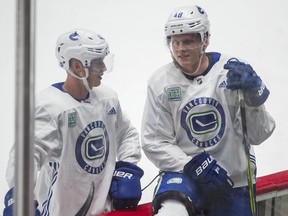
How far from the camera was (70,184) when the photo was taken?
1.67 m

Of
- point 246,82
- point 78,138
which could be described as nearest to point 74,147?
point 78,138

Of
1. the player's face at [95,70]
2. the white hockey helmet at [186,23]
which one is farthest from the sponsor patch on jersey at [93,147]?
the white hockey helmet at [186,23]

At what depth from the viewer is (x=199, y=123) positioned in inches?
63.3

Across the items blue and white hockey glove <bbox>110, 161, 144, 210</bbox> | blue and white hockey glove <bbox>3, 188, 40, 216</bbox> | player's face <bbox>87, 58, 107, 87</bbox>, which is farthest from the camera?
blue and white hockey glove <bbox>110, 161, 144, 210</bbox>

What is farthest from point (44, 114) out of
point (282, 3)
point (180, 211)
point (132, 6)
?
point (282, 3)

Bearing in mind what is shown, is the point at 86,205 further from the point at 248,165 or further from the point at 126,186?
the point at 248,165

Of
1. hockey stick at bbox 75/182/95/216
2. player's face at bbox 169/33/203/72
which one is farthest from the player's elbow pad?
hockey stick at bbox 75/182/95/216

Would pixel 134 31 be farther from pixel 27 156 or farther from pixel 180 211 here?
pixel 27 156

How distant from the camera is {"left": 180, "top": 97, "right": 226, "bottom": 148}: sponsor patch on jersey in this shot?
1.61m

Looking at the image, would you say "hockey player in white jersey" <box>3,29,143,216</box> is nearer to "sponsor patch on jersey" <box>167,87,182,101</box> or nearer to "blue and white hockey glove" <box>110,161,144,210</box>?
"blue and white hockey glove" <box>110,161,144,210</box>

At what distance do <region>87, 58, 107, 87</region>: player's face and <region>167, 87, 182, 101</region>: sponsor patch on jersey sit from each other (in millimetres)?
214

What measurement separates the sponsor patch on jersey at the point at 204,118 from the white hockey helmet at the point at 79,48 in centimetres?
31

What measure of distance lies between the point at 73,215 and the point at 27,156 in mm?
764

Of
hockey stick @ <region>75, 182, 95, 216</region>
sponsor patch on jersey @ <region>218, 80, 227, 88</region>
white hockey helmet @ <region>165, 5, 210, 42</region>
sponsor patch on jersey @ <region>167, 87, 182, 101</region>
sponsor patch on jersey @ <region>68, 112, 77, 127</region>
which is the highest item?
white hockey helmet @ <region>165, 5, 210, 42</region>
